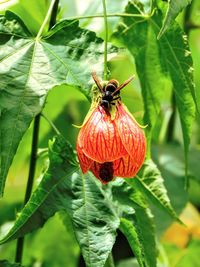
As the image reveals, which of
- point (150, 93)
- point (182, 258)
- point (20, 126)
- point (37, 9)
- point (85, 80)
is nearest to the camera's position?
point (20, 126)

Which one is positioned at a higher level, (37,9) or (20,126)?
(37,9)

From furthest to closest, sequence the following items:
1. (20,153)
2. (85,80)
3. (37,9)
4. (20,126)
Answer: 1. (20,153)
2. (37,9)
3. (85,80)
4. (20,126)

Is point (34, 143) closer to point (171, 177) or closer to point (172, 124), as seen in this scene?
point (171, 177)

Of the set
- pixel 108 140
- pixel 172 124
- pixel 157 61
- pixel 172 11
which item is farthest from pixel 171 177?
pixel 172 11

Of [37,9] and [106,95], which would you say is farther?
[37,9]

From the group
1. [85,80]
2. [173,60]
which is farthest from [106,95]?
[173,60]

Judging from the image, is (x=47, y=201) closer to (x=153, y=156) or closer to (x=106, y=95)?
(x=106, y=95)

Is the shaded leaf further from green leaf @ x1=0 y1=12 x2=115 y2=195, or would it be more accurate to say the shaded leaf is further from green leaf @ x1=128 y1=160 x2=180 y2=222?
green leaf @ x1=0 y1=12 x2=115 y2=195

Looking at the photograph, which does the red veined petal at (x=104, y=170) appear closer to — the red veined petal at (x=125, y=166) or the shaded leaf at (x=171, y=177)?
the red veined petal at (x=125, y=166)

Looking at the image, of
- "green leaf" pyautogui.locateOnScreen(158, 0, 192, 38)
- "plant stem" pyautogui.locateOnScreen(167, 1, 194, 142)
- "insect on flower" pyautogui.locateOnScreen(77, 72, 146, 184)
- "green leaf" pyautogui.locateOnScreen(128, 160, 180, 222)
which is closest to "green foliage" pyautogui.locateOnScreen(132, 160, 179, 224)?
"green leaf" pyautogui.locateOnScreen(128, 160, 180, 222)
